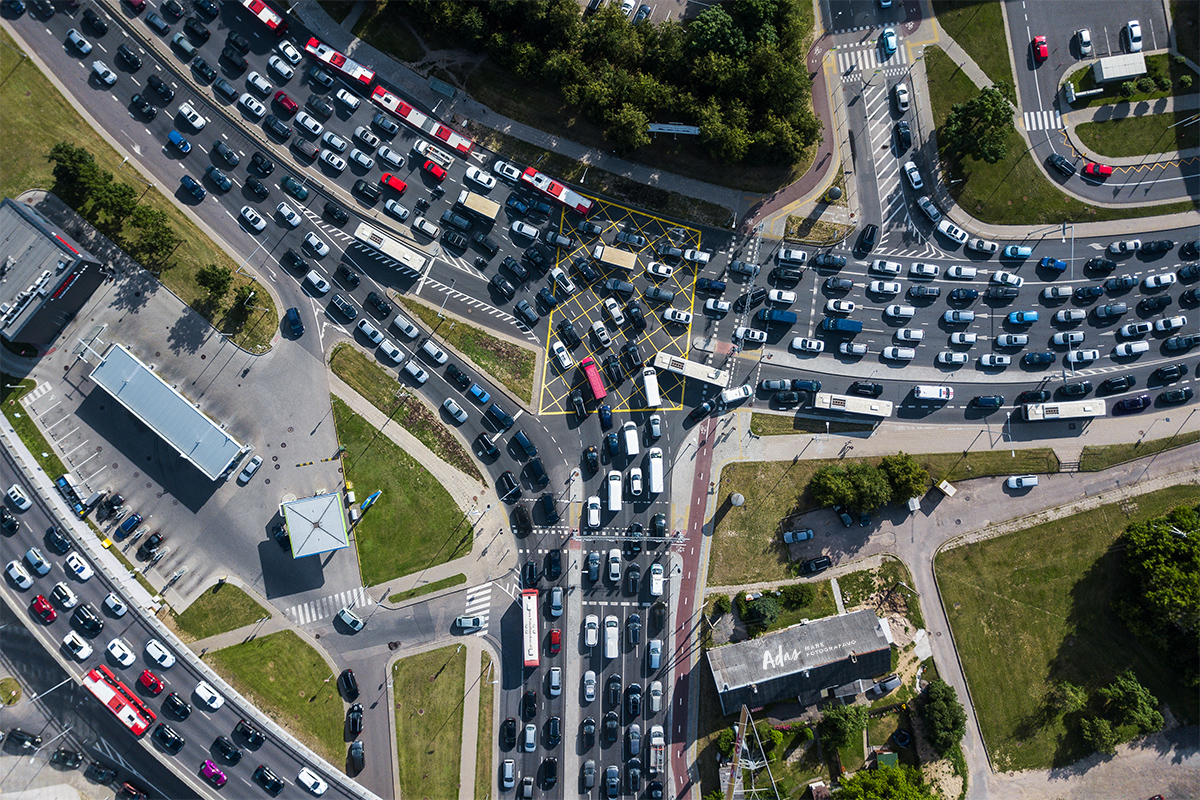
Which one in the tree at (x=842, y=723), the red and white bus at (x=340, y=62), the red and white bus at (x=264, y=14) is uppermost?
the red and white bus at (x=264, y=14)

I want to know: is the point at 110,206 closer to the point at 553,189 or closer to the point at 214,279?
the point at 214,279

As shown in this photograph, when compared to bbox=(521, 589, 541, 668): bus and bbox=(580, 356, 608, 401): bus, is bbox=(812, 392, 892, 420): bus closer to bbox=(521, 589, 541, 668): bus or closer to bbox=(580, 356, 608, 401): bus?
bbox=(580, 356, 608, 401): bus

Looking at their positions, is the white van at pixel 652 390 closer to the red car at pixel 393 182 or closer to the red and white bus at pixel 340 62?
the red car at pixel 393 182

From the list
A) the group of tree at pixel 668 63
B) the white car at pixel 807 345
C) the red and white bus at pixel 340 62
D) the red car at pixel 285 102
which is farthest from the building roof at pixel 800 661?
the red car at pixel 285 102

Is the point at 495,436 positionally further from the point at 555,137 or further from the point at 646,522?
the point at 555,137

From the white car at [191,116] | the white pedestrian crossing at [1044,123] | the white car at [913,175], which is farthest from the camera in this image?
the white pedestrian crossing at [1044,123]

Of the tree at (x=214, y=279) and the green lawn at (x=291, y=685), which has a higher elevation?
the tree at (x=214, y=279)

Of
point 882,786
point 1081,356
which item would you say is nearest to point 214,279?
point 882,786

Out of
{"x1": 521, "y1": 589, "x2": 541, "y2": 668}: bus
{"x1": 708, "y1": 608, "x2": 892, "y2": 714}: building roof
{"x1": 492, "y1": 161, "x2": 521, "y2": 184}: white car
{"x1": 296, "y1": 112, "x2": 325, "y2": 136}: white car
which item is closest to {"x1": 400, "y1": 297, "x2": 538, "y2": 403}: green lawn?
{"x1": 492, "y1": 161, "x2": 521, "y2": 184}: white car
